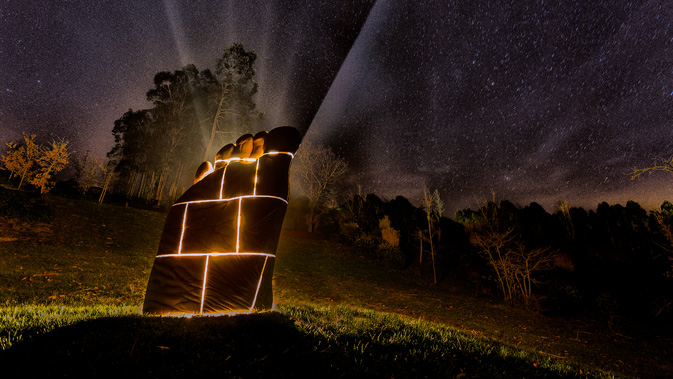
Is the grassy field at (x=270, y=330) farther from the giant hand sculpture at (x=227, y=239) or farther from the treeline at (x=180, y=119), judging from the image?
the treeline at (x=180, y=119)

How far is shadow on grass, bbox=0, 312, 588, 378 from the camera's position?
110 inches

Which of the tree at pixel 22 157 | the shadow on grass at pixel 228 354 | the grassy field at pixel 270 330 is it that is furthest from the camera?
the tree at pixel 22 157

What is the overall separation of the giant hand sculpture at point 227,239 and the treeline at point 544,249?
13.8 metres

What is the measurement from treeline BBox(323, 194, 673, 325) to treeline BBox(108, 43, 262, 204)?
16347 millimetres

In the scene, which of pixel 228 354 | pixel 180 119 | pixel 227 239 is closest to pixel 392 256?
pixel 227 239

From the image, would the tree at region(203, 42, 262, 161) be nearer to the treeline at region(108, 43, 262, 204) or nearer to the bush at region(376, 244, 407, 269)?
the treeline at region(108, 43, 262, 204)

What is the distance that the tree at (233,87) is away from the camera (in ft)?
101

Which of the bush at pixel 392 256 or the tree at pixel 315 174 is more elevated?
the tree at pixel 315 174

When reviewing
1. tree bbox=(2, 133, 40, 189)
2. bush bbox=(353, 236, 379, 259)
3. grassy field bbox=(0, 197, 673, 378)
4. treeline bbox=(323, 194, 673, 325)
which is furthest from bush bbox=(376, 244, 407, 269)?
tree bbox=(2, 133, 40, 189)

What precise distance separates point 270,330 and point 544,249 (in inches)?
611

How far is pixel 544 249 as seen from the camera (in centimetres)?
1463

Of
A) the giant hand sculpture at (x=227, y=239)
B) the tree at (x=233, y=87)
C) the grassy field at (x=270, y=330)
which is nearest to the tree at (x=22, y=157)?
the grassy field at (x=270, y=330)

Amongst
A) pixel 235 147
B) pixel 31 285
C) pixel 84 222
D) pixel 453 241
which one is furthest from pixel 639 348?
pixel 84 222

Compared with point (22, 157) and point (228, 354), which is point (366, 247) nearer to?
point (228, 354)
